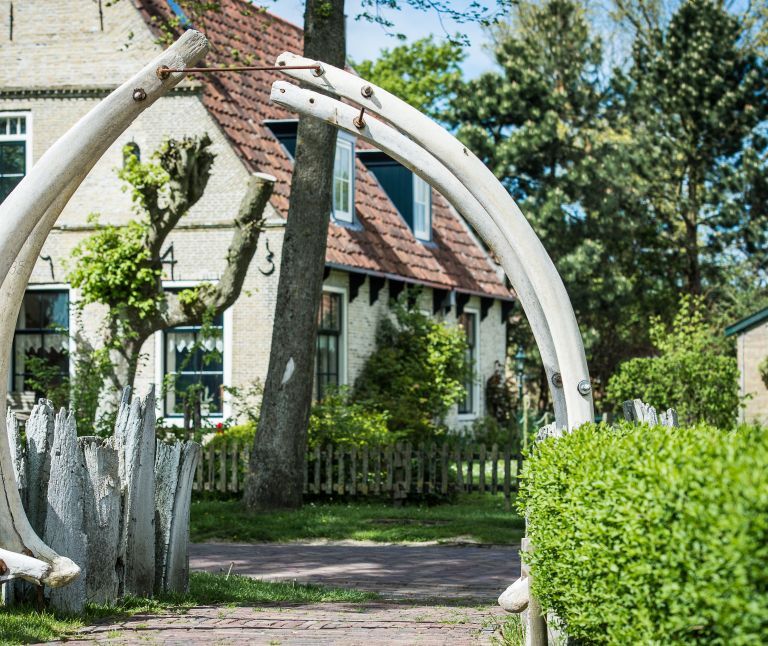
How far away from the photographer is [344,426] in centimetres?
1753

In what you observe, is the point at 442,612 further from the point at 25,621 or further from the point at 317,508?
the point at 317,508

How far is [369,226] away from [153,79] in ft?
47.6

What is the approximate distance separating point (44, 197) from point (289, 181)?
1276cm

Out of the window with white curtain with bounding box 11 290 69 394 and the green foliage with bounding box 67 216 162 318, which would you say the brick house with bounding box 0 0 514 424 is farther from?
the green foliage with bounding box 67 216 162 318

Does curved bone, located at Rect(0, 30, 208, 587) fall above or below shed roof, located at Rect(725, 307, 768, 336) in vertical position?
below

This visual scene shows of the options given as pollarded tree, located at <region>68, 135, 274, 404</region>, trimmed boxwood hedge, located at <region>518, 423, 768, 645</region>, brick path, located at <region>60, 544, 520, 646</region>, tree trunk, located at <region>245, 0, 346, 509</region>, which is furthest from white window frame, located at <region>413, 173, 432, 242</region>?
trimmed boxwood hedge, located at <region>518, 423, 768, 645</region>

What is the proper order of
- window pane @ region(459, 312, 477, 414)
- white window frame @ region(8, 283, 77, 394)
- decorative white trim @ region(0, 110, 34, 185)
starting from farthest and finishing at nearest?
window pane @ region(459, 312, 477, 414) < decorative white trim @ region(0, 110, 34, 185) < white window frame @ region(8, 283, 77, 394)

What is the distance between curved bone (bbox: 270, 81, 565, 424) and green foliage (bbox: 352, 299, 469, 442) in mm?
12675

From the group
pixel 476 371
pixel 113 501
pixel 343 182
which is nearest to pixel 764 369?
pixel 476 371

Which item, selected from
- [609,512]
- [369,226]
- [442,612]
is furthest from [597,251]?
[609,512]

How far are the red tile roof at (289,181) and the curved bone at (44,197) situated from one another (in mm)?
8648

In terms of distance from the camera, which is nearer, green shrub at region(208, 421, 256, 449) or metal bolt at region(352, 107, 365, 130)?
metal bolt at region(352, 107, 365, 130)

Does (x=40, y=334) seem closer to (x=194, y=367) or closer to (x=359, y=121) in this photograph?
(x=194, y=367)

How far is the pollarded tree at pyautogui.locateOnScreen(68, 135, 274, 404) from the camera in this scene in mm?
14617
